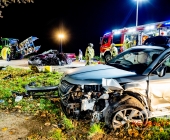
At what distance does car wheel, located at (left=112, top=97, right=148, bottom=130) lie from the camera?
3.93 metres

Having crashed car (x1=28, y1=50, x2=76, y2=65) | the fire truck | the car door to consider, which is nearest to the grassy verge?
the car door

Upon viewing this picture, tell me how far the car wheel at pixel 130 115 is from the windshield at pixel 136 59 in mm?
658

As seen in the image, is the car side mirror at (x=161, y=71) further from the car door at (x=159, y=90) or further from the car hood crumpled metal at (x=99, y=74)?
the car hood crumpled metal at (x=99, y=74)

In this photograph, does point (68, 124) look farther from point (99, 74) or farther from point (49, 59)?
point (49, 59)

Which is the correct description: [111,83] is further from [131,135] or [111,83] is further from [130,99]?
[131,135]

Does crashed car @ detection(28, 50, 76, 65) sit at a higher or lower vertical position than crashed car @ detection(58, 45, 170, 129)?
higher

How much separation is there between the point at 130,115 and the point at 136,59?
1.66 metres

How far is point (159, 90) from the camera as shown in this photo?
4051 mm

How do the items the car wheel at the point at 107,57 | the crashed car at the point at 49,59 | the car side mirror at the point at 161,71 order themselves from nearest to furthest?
the car side mirror at the point at 161,71 < the crashed car at the point at 49,59 < the car wheel at the point at 107,57

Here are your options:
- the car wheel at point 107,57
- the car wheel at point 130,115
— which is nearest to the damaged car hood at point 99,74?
the car wheel at point 130,115

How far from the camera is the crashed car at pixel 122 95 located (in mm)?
3922

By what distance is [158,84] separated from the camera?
4.02 metres

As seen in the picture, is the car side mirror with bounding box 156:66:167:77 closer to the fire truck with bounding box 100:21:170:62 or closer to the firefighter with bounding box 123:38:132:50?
the fire truck with bounding box 100:21:170:62

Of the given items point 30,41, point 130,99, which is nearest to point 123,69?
point 130,99
